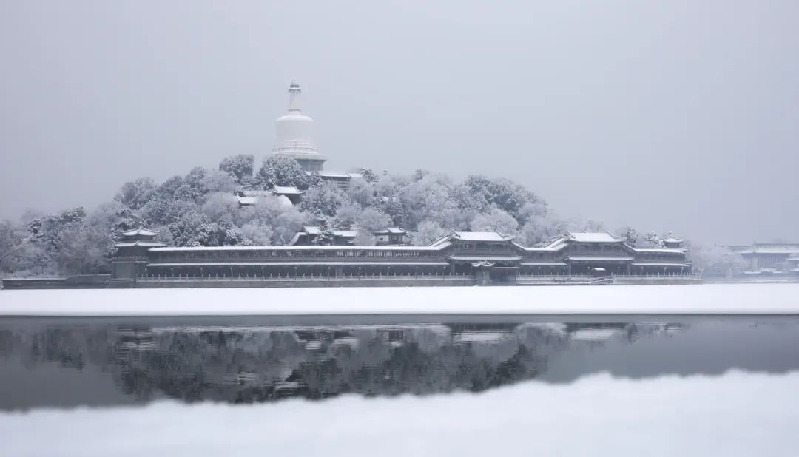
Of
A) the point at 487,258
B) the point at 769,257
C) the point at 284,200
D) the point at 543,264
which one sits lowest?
the point at 769,257

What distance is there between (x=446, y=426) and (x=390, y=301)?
2013 cm

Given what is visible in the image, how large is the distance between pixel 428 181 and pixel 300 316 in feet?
97.4

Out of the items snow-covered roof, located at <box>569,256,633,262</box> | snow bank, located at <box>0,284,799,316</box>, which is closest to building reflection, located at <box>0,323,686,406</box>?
snow bank, located at <box>0,284,799,316</box>

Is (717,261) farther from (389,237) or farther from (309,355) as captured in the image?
(309,355)

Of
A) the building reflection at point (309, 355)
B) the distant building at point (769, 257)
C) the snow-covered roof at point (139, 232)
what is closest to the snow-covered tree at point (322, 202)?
the snow-covered roof at point (139, 232)

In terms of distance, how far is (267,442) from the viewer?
13.0 metres

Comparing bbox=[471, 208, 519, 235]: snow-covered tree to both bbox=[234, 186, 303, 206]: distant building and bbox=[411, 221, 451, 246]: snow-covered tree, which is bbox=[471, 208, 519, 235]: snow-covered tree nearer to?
bbox=[411, 221, 451, 246]: snow-covered tree

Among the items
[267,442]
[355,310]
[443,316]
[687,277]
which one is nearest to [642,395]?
[267,442]

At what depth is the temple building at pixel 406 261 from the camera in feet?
147

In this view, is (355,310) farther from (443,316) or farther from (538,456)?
(538,456)

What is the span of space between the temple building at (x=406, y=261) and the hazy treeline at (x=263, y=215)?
1869 millimetres

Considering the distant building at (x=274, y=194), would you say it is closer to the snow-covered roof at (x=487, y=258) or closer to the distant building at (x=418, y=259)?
the distant building at (x=418, y=259)

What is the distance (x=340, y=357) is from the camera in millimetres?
19984

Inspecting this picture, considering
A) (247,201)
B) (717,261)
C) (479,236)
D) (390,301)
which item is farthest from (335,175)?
(390,301)
